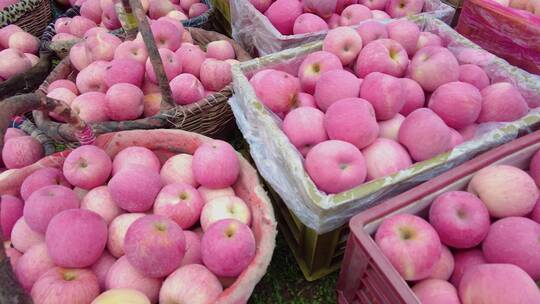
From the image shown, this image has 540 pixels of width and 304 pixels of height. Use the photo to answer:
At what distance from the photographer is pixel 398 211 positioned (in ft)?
3.53

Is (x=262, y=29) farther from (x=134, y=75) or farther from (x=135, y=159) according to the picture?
(x=135, y=159)

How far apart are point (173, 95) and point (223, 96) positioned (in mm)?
211

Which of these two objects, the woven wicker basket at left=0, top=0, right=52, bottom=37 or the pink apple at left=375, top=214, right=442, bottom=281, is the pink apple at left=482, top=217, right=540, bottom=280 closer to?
the pink apple at left=375, top=214, right=442, bottom=281

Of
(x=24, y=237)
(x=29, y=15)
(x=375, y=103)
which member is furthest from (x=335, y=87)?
(x=29, y=15)

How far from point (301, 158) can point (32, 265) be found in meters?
0.82

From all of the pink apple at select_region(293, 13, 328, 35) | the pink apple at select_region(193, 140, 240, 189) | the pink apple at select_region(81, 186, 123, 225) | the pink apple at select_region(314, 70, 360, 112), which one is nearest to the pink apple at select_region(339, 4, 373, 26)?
the pink apple at select_region(293, 13, 328, 35)

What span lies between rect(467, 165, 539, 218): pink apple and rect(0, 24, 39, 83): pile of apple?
2158 mm

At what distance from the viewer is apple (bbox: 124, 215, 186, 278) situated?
3.32 ft

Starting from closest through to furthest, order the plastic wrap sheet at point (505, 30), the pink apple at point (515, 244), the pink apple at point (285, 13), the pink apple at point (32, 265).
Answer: the pink apple at point (515, 244), the pink apple at point (32, 265), the plastic wrap sheet at point (505, 30), the pink apple at point (285, 13)

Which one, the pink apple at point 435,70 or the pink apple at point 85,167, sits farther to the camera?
the pink apple at point 435,70

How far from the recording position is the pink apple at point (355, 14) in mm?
1910

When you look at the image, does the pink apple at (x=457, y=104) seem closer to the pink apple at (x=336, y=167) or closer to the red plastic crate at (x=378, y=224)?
the red plastic crate at (x=378, y=224)

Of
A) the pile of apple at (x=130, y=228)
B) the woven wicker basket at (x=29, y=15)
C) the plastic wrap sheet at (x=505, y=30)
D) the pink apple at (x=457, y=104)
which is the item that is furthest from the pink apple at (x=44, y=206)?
the plastic wrap sheet at (x=505, y=30)

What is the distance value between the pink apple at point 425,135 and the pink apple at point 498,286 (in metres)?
0.39
